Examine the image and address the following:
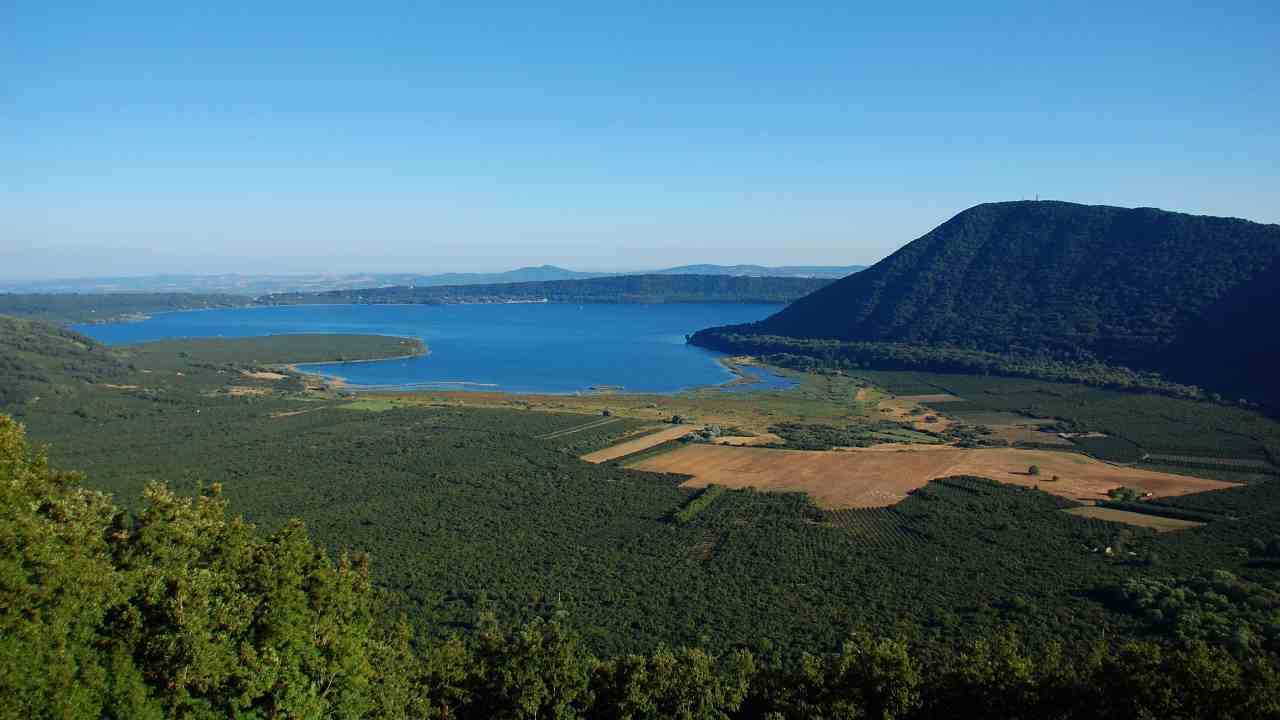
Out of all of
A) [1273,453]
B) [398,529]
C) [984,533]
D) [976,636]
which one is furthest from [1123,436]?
[398,529]

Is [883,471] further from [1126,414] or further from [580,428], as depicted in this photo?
[1126,414]

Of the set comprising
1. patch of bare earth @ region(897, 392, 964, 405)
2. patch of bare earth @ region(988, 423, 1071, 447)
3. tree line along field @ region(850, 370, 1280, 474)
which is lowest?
patch of bare earth @ region(988, 423, 1071, 447)

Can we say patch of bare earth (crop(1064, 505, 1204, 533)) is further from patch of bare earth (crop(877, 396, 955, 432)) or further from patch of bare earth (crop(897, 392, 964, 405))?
patch of bare earth (crop(897, 392, 964, 405))

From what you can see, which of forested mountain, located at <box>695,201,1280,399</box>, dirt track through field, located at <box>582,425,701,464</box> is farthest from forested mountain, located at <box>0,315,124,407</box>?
forested mountain, located at <box>695,201,1280,399</box>

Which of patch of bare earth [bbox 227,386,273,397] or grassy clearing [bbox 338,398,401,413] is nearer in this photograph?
grassy clearing [bbox 338,398,401,413]

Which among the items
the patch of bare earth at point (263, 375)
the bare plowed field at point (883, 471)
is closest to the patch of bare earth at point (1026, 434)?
the bare plowed field at point (883, 471)

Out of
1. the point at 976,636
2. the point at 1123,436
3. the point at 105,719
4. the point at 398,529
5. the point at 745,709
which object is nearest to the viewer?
the point at 105,719

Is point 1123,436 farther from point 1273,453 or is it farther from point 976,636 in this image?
point 976,636
